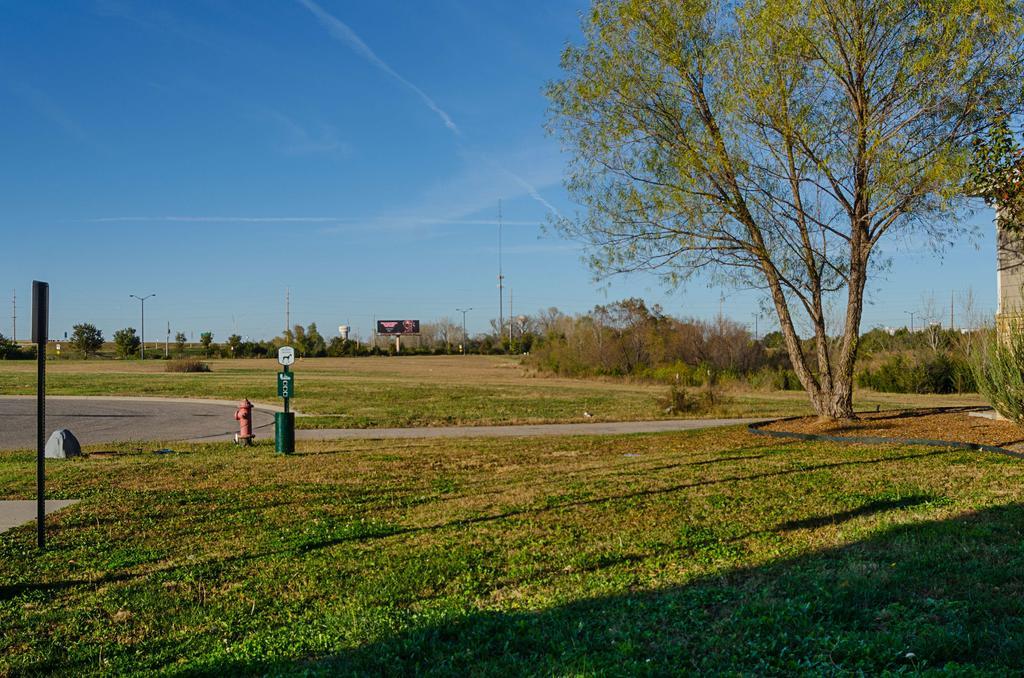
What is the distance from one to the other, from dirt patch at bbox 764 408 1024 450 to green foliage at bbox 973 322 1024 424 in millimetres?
371

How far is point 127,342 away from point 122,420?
7479cm

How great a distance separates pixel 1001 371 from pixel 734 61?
646 cm

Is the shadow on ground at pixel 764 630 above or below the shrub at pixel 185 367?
below

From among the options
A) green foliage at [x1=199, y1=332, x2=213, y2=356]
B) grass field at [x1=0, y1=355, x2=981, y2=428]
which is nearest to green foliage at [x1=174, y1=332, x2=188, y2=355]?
green foliage at [x1=199, y1=332, x2=213, y2=356]

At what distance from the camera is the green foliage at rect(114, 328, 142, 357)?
88562mm

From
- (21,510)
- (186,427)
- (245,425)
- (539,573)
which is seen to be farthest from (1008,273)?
(186,427)

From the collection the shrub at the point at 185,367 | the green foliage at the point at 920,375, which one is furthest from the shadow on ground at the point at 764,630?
the shrub at the point at 185,367

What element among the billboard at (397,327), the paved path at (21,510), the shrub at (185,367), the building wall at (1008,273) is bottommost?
the paved path at (21,510)

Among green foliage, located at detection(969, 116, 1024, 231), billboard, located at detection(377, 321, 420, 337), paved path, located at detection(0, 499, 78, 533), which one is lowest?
paved path, located at detection(0, 499, 78, 533)

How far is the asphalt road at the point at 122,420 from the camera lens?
17234 mm

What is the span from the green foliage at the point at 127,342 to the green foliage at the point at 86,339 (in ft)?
10.7

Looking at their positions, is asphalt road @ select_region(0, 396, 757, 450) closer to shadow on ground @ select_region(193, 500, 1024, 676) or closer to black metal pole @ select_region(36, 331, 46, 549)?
black metal pole @ select_region(36, 331, 46, 549)

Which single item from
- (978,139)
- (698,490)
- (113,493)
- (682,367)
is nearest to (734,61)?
(978,139)

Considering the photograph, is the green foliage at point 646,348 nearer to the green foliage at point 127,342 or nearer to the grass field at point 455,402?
the grass field at point 455,402
